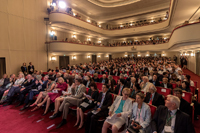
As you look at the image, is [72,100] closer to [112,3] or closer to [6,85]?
[6,85]

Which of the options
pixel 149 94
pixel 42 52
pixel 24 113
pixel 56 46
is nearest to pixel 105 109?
pixel 149 94

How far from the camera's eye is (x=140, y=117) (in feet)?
7.84

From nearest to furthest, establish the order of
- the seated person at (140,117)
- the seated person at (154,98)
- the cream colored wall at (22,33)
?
the seated person at (140,117) → the seated person at (154,98) → the cream colored wall at (22,33)

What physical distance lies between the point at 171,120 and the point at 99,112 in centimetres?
163

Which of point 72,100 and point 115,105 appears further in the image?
point 72,100

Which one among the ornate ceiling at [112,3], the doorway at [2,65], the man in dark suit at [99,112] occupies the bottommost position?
the man in dark suit at [99,112]

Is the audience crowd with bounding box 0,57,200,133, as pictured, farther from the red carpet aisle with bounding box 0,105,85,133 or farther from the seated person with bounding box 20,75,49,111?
the red carpet aisle with bounding box 0,105,85,133

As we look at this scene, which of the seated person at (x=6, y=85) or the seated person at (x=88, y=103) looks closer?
the seated person at (x=88, y=103)

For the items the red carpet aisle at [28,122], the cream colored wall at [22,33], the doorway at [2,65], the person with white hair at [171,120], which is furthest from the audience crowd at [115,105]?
the cream colored wall at [22,33]

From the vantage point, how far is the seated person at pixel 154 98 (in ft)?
9.96

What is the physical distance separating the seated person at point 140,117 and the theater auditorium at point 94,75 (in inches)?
0.8

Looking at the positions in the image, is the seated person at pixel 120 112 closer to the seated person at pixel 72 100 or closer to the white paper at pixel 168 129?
the white paper at pixel 168 129

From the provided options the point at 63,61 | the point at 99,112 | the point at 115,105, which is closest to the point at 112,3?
the point at 63,61

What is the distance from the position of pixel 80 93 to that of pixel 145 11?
18.6m
